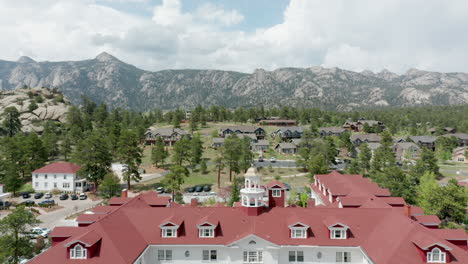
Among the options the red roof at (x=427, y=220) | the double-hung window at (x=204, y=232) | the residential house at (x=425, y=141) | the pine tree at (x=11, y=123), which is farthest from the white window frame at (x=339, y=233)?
the pine tree at (x=11, y=123)

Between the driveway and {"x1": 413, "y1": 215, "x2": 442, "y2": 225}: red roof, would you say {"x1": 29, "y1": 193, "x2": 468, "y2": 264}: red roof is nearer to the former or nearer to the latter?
{"x1": 413, "y1": 215, "x2": 442, "y2": 225}: red roof

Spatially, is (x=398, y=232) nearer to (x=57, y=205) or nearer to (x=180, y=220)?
(x=180, y=220)

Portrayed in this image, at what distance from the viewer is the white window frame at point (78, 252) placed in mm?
26703

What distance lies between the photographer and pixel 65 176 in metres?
82.1

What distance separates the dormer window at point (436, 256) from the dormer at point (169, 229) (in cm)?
2490

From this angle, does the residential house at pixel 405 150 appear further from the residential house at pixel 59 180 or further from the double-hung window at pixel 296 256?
the residential house at pixel 59 180

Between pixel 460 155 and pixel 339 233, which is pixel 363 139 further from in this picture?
pixel 339 233

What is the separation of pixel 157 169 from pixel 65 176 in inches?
1112

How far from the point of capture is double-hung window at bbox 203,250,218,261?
106 ft

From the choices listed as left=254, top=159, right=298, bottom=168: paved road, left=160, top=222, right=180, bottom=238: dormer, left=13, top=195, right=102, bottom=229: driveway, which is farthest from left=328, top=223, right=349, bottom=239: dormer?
left=254, top=159, right=298, bottom=168: paved road

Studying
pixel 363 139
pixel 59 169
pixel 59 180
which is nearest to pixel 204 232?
pixel 59 180

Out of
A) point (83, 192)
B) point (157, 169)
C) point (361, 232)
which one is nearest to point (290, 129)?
point (157, 169)

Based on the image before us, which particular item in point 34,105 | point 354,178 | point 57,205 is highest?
point 34,105

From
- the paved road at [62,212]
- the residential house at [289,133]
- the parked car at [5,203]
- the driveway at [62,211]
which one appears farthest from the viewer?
the residential house at [289,133]
